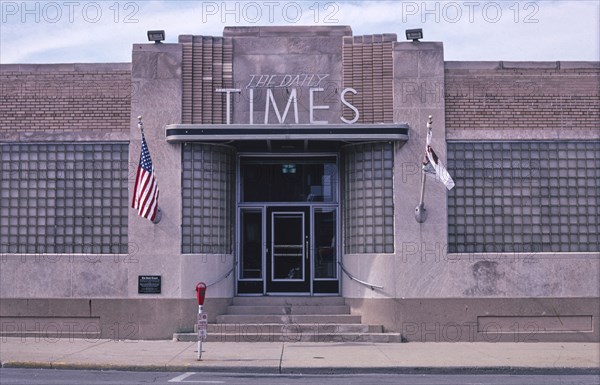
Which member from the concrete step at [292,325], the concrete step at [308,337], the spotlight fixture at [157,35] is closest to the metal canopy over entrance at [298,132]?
the spotlight fixture at [157,35]

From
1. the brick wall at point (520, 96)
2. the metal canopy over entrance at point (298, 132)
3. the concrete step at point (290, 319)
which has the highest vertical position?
the brick wall at point (520, 96)

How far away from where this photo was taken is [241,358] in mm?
15453

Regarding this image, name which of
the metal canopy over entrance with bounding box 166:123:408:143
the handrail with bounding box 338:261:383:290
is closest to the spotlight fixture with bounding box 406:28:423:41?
the metal canopy over entrance with bounding box 166:123:408:143

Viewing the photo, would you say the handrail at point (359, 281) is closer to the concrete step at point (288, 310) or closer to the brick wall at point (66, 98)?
the concrete step at point (288, 310)

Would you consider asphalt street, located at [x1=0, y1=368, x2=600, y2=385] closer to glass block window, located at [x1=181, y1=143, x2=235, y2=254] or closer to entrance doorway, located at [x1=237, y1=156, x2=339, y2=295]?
glass block window, located at [x1=181, y1=143, x2=235, y2=254]

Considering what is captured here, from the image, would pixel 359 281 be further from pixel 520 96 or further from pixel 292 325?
pixel 520 96

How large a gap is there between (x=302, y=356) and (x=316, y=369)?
142cm

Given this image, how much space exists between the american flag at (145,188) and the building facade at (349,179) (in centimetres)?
87

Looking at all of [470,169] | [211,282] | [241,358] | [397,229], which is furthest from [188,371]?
[470,169]

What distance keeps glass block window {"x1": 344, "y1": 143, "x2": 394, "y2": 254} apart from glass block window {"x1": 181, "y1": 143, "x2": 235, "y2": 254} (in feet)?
9.54

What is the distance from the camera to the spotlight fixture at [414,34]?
62.7ft

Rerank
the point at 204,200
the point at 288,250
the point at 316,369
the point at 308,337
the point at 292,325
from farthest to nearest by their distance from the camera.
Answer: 1. the point at 288,250
2. the point at 204,200
3. the point at 292,325
4. the point at 308,337
5. the point at 316,369

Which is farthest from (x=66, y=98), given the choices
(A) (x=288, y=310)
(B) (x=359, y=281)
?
(B) (x=359, y=281)

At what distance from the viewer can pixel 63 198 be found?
63.5 feet
